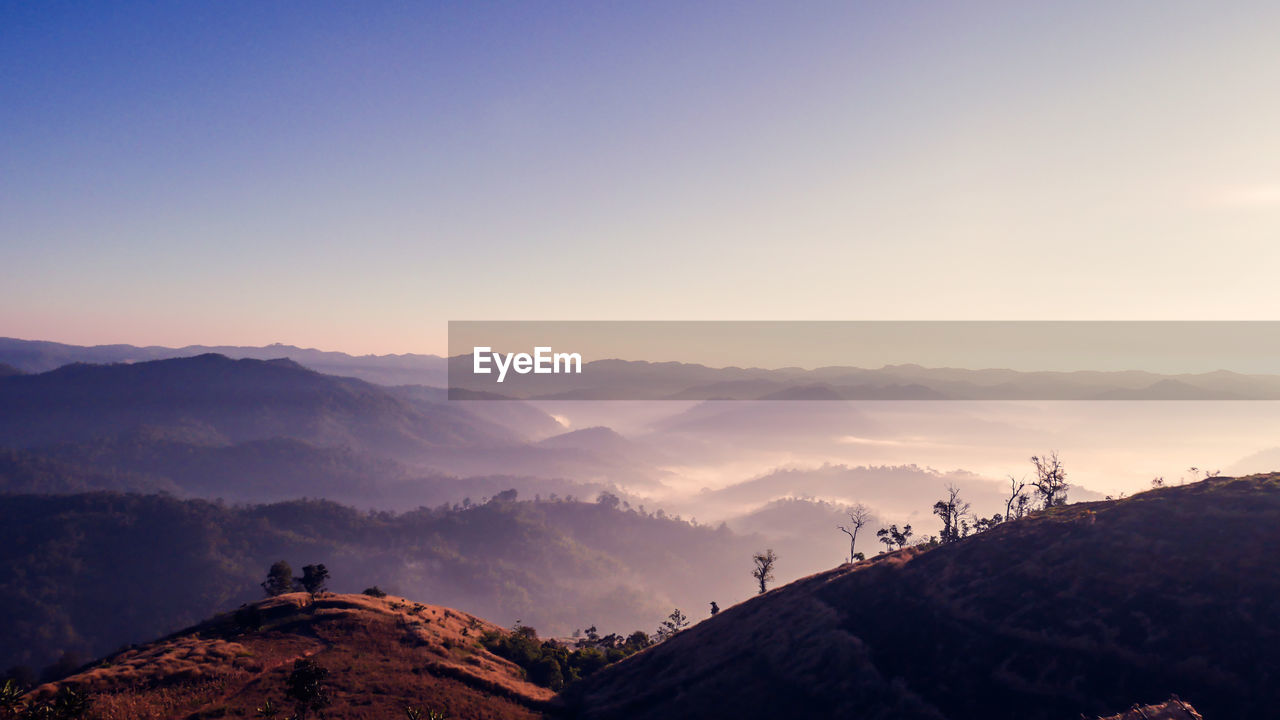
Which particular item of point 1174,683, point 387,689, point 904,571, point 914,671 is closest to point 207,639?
point 387,689

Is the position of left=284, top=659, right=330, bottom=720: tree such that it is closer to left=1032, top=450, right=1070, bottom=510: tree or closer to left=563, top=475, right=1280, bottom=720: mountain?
left=563, top=475, right=1280, bottom=720: mountain

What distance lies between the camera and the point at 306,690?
53.8 m

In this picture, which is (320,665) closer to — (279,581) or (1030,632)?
(1030,632)

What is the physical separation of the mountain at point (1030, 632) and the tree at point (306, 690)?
28.7 metres

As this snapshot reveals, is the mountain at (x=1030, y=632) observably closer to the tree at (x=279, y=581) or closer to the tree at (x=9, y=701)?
the tree at (x=9, y=701)

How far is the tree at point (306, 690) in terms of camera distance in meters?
53.8

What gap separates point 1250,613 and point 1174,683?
10077 mm

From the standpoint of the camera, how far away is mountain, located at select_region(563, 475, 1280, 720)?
45.1 m

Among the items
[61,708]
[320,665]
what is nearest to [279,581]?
[320,665]

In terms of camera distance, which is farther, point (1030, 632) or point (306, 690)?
point (306, 690)

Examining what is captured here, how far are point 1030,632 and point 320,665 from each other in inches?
3134

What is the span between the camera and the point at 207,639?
78.7 meters

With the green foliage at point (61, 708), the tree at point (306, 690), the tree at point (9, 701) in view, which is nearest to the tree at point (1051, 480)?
the tree at point (306, 690)

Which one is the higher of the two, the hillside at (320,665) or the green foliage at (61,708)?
the green foliage at (61,708)
